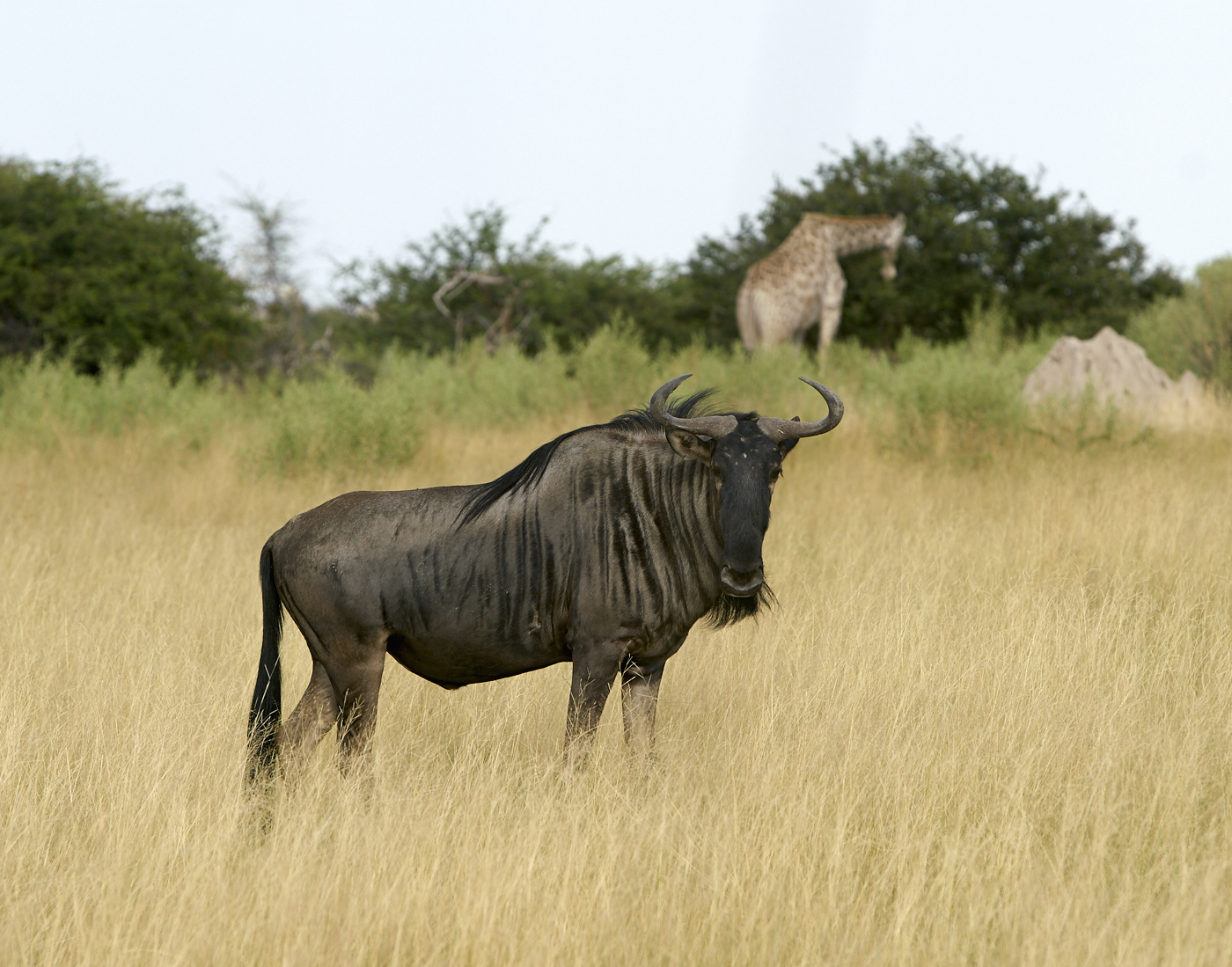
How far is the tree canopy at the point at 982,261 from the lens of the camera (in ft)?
63.0

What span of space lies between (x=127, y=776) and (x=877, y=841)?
7.91 feet

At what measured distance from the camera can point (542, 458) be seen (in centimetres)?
389

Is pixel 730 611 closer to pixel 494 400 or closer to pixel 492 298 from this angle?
pixel 494 400

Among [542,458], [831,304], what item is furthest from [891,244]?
[542,458]

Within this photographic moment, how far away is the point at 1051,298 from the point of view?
62.8 ft

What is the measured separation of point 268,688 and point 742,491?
70.0 inches

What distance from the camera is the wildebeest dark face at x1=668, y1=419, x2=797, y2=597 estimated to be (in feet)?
11.4

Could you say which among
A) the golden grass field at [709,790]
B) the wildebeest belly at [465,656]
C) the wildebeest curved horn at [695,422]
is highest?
the wildebeest curved horn at [695,422]

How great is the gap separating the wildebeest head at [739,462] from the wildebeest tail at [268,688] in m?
1.46

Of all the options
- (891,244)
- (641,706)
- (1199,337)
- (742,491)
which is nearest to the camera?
(742,491)

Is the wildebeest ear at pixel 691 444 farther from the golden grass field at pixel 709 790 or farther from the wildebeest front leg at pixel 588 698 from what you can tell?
the golden grass field at pixel 709 790

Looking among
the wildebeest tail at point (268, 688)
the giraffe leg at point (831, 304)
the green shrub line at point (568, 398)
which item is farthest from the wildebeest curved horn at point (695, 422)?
the giraffe leg at point (831, 304)

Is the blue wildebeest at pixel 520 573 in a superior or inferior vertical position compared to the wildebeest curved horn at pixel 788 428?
inferior

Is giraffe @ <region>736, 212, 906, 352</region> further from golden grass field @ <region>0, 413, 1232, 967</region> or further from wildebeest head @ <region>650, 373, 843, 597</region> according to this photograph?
wildebeest head @ <region>650, 373, 843, 597</region>
